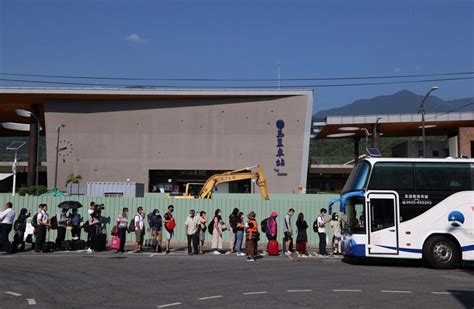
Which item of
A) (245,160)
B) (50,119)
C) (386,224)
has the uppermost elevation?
(50,119)

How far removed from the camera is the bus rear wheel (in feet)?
51.3

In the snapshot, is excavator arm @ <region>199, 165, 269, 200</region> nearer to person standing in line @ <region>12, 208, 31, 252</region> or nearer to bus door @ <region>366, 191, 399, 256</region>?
person standing in line @ <region>12, 208, 31, 252</region>

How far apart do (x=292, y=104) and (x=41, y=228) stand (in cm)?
3772

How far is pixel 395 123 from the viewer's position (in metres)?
58.5

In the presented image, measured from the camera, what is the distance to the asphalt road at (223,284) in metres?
9.20

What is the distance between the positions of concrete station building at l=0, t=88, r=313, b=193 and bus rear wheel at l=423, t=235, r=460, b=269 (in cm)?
3789

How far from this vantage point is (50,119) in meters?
55.6

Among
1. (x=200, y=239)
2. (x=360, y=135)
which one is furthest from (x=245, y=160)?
(x=200, y=239)

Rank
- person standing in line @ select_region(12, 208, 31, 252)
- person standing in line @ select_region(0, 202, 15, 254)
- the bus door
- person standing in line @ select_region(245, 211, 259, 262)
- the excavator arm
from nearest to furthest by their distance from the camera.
Answer: the bus door, person standing in line @ select_region(245, 211, 259, 262), person standing in line @ select_region(0, 202, 15, 254), person standing in line @ select_region(12, 208, 31, 252), the excavator arm

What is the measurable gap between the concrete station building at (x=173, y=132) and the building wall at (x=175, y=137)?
107mm

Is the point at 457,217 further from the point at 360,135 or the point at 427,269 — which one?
the point at 360,135

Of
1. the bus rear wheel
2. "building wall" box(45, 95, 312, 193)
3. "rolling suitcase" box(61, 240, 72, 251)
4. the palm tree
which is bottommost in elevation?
"rolling suitcase" box(61, 240, 72, 251)

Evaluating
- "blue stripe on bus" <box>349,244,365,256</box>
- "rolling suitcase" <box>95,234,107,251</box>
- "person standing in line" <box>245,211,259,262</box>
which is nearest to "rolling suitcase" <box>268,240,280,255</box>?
"person standing in line" <box>245,211,259,262</box>

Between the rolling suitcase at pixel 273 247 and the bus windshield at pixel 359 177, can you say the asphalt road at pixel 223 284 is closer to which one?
the rolling suitcase at pixel 273 247
